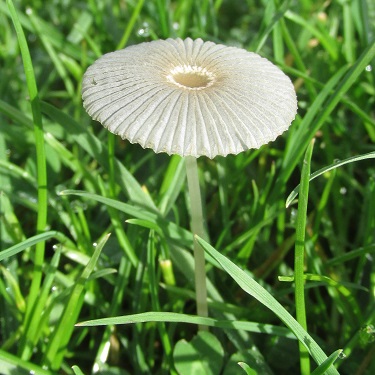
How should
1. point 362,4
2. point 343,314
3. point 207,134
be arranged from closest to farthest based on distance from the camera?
point 207,134, point 343,314, point 362,4

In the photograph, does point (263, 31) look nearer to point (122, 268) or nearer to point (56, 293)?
point (122, 268)

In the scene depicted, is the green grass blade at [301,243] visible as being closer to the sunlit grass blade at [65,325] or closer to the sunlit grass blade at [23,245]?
the sunlit grass blade at [65,325]

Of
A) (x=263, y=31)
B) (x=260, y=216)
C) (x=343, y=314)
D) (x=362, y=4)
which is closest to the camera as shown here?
(x=343, y=314)

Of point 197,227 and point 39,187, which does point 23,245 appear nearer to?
point 39,187

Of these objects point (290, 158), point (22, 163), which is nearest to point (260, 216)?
point (290, 158)

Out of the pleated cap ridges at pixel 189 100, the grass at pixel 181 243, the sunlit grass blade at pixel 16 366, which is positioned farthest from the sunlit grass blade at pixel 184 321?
the pleated cap ridges at pixel 189 100

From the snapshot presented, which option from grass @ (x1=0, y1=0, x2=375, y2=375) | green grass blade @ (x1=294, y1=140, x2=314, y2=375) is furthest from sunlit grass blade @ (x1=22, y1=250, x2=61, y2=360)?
green grass blade @ (x1=294, y1=140, x2=314, y2=375)

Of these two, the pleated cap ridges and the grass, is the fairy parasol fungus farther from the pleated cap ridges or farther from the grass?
the grass
